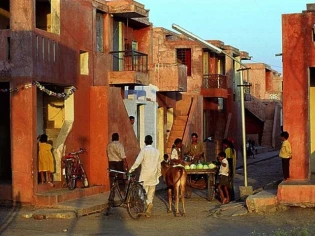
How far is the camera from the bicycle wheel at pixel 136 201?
15484mm

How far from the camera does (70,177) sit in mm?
19641

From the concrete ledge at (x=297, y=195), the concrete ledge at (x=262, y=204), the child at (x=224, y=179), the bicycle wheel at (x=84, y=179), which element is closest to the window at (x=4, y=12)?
the bicycle wheel at (x=84, y=179)

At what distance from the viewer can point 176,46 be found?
127ft

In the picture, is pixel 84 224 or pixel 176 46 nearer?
pixel 84 224

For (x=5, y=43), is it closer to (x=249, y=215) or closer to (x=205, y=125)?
(x=249, y=215)

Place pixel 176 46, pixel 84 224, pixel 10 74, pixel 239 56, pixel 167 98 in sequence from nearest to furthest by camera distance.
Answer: pixel 84 224
pixel 10 74
pixel 167 98
pixel 176 46
pixel 239 56

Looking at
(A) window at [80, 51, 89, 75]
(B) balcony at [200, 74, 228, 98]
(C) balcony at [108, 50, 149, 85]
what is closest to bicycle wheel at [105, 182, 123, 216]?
(A) window at [80, 51, 89, 75]

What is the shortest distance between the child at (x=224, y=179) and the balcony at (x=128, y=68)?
238 inches

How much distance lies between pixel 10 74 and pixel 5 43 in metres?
0.78

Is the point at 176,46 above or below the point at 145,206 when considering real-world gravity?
above

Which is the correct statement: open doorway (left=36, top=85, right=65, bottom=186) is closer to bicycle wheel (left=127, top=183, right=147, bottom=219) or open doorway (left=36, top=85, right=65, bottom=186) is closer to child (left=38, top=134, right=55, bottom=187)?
child (left=38, top=134, right=55, bottom=187)

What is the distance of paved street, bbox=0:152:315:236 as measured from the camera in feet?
45.0

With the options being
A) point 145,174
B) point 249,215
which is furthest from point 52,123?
point 249,215

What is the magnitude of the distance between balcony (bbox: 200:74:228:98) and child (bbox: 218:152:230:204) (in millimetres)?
20572
